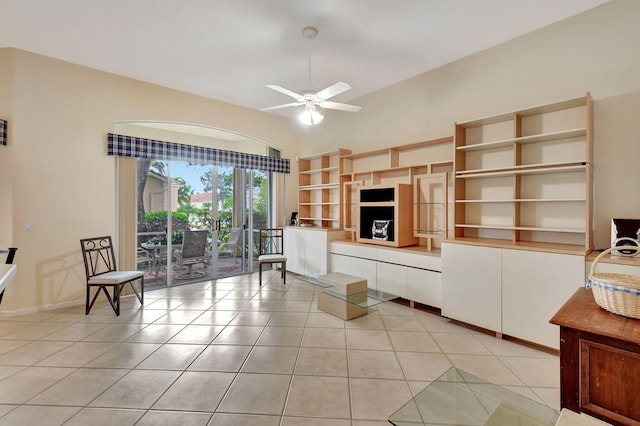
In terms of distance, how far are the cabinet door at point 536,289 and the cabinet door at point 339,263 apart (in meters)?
2.25

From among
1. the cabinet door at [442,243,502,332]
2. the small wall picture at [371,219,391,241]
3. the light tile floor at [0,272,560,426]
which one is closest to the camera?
the light tile floor at [0,272,560,426]

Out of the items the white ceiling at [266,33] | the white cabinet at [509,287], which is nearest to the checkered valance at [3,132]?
the white ceiling at [266,33]

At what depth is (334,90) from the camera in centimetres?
293

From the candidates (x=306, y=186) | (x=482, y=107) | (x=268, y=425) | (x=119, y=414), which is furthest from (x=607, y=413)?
(x=306, y=186)

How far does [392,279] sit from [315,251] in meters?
1.65

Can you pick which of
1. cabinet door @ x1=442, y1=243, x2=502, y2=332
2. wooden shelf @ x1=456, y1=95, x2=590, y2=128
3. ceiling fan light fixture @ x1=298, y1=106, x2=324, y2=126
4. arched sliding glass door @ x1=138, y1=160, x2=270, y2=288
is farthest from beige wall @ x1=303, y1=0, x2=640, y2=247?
arched sliding glass door @ x1=138, y1=160, x2=270, y2=288

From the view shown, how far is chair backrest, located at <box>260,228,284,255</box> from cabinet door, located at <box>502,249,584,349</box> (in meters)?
3.97

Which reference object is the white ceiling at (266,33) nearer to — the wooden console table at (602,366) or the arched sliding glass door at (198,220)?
the arched sliding glass door at (198,220)

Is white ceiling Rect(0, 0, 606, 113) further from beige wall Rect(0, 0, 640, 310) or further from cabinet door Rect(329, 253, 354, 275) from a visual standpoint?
cabinet door Rect(329, 253, 354, 275)

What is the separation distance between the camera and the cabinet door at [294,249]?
18.0 ft

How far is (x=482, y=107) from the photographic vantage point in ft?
11.7

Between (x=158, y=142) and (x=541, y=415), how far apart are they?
5.37 meters

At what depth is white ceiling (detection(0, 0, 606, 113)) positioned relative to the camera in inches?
108

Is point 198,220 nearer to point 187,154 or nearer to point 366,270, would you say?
point 187,154
